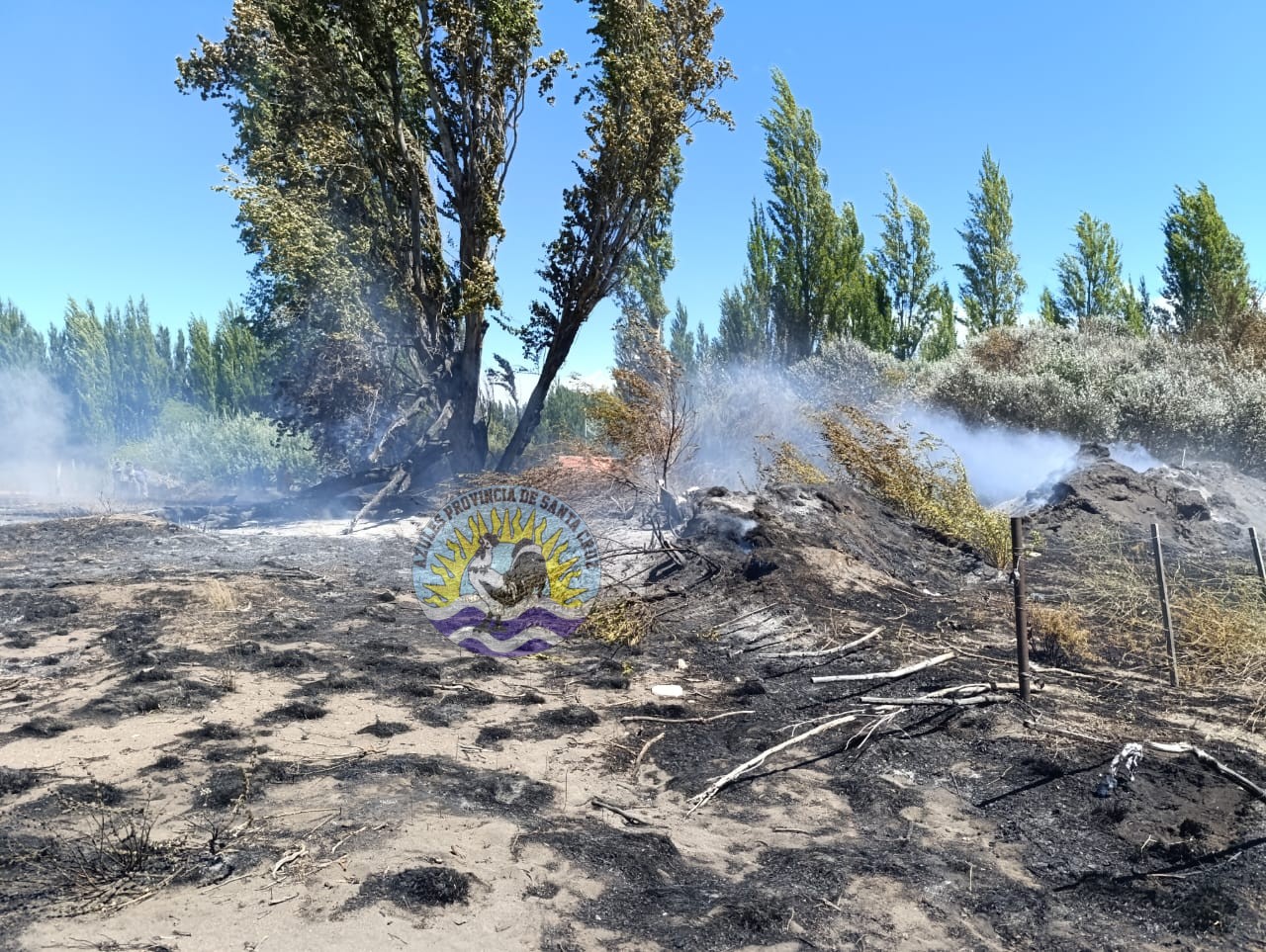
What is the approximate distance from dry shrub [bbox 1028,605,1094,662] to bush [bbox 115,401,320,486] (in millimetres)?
28689

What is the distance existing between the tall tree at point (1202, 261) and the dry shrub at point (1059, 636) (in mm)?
26236

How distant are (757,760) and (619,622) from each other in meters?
3.34

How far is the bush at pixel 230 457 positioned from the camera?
108ft

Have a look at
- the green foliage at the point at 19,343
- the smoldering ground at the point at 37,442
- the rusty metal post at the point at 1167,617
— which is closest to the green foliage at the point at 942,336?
the rusty metal post at the point at 1167,617

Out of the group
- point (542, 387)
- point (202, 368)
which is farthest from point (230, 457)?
point (542, 387)

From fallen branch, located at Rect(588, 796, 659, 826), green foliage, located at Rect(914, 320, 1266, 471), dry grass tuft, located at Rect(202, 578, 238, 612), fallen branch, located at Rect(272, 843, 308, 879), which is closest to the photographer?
fallen branch, located at Rect(272, 843, 308, 879)

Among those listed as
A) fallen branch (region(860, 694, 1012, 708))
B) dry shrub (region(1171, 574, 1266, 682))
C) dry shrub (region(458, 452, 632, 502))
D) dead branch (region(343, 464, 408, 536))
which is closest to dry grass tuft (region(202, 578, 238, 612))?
dry shrub (region(458, 452, 632, 502))

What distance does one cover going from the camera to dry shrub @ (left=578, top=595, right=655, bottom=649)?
8102mm

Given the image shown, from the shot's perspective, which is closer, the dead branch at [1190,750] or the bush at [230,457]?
the dead branch at [1190,750]

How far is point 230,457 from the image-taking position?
3450 cm

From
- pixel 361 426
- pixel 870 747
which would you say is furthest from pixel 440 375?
pixel 870 747

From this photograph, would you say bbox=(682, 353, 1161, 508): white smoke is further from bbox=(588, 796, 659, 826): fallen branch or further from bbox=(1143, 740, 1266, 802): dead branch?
bbox=(588, 796, 659, 826): fallen branch

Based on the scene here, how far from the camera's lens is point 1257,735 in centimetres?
532

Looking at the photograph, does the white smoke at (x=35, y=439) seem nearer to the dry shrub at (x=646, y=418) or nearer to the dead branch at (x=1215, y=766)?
the dry shrub at (x=646, y=418)
